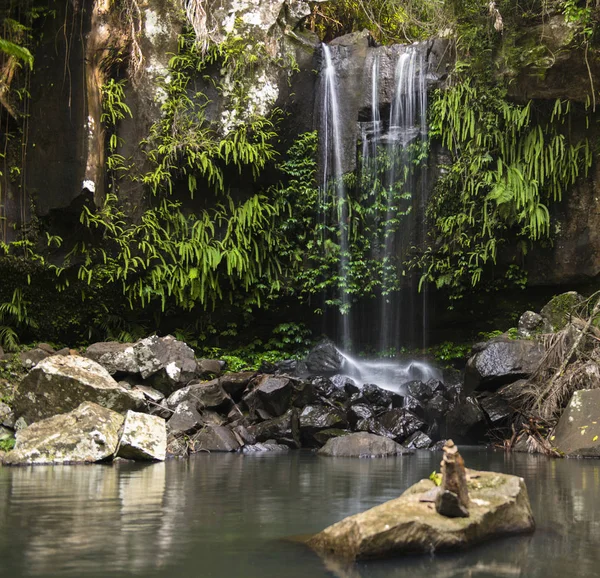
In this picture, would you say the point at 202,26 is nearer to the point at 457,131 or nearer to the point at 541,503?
the point at 457,131

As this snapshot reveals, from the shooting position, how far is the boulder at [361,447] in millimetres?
A: 9406

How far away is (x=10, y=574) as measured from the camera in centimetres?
313

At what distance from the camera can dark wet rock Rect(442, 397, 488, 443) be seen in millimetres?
10969

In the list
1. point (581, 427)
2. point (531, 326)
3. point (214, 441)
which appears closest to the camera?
point (581, 427)

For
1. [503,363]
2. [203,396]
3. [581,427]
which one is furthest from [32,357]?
[581,427]

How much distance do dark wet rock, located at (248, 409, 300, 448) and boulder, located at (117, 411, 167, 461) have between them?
1.98m

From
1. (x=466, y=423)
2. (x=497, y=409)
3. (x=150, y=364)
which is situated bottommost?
(x=466, y=423)

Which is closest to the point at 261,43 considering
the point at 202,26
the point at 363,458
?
the point at 202,26

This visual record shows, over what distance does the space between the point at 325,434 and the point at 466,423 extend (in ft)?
7.26

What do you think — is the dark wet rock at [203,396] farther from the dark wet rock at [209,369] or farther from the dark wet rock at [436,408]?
the dark wet rock at [436,408]

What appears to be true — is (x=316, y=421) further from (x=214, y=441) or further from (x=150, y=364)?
(x=150, y=364)

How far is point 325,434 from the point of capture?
1054 cm

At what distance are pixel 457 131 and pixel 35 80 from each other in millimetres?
8203

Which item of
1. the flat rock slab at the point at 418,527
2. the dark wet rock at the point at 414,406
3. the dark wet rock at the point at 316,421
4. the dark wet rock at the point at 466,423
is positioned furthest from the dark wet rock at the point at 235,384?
the flat rock slab at the point at 418,527
